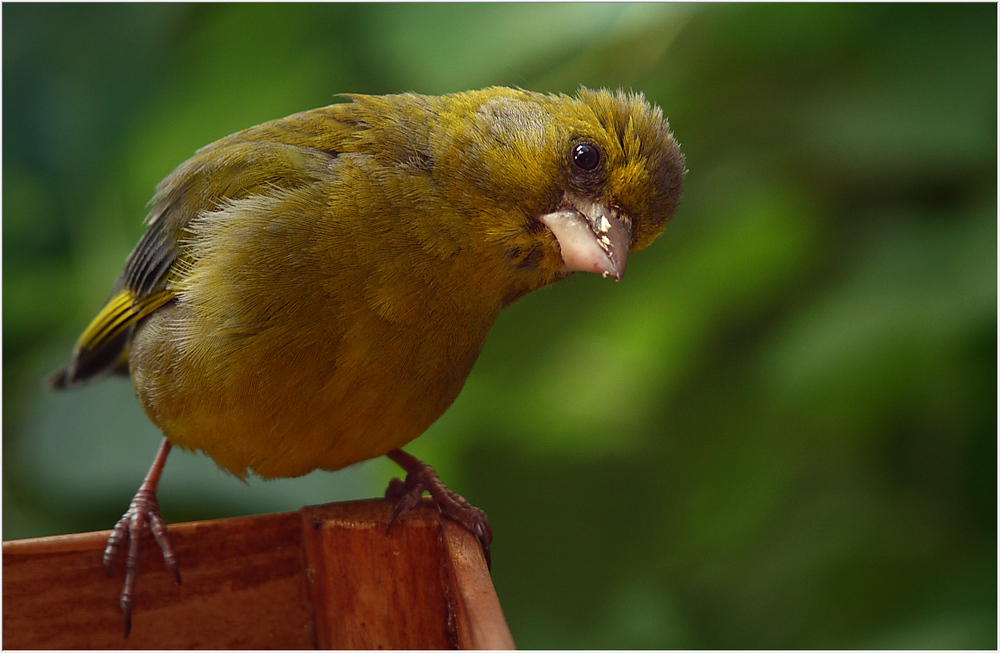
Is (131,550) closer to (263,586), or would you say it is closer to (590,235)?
(263,586)

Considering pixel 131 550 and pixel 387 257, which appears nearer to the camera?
pixel 131 550

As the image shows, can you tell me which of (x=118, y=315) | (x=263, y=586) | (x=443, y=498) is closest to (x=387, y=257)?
(x=443, y=498)

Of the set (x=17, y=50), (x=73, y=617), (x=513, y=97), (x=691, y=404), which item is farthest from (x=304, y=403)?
(x=17, y=50)

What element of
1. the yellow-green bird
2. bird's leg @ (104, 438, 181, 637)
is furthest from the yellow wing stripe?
bird's leg @ (104, 438, 181, 637)

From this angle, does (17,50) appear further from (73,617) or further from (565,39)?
(73,617)

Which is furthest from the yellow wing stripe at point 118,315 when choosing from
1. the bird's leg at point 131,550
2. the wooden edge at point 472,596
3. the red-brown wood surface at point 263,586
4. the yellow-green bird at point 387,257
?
the wooden edge at point 472,596

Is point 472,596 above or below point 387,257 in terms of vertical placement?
below
